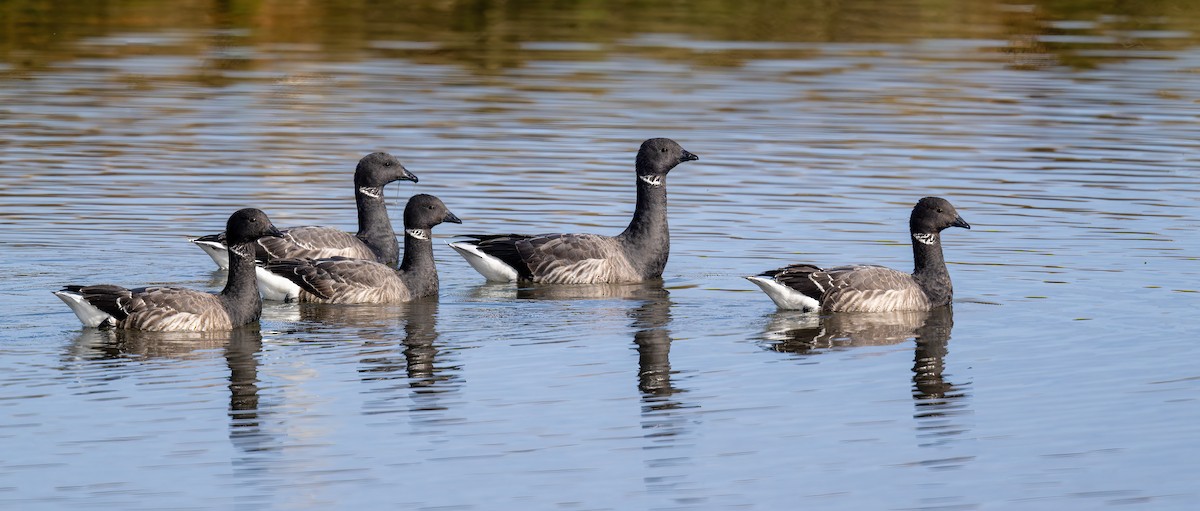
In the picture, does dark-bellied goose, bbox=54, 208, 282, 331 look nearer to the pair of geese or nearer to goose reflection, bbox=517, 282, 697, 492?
the pair of geese

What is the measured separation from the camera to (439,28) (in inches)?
2000

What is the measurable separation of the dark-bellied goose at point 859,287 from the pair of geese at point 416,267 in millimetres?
11

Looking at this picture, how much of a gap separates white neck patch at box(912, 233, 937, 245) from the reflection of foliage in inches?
928

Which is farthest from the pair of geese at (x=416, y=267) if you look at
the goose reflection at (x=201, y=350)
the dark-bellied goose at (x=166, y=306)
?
the goose reflection at (x=201, y=350)

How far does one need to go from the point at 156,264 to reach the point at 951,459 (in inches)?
458

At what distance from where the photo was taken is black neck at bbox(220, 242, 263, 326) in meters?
18.9

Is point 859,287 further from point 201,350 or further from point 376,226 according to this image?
point 201,350

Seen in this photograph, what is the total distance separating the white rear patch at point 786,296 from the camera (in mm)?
19844

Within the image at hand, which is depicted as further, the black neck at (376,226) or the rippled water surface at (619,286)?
the black neck at (376,226)

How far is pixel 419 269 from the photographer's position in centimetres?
2125

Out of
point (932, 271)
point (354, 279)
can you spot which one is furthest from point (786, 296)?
point (354, 279)

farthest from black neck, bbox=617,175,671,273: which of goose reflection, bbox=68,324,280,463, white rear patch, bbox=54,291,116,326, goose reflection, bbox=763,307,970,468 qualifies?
white rear patch, bbox=54,291,116,326

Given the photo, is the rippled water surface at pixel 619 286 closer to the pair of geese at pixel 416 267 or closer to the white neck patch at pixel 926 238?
the pair of geese at pixel 416 267

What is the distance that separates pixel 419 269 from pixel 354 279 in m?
0.97
